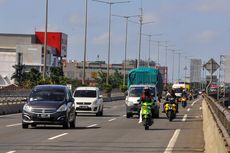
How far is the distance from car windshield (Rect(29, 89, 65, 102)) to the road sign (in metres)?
13.6

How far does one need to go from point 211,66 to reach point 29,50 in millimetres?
130813

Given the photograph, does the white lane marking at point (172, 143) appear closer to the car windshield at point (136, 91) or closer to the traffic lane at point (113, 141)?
the traffic lane at point (113, 141)

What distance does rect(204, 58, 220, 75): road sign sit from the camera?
39719mm

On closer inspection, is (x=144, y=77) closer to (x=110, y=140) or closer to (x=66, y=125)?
(x=66, y=125)

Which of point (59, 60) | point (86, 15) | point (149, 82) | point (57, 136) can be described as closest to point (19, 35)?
point (59, 60)

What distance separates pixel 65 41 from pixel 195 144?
17586 cm

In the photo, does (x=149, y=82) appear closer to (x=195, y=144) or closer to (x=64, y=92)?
(x=64, y=92)

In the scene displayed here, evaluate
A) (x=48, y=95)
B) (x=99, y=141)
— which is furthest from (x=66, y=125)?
(x=99, y=141)

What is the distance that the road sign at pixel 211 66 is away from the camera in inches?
1564

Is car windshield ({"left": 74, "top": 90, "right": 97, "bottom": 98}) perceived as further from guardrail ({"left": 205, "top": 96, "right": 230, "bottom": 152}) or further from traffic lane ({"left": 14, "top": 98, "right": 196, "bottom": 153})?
guardrail ({"left": 205, "top": 96, "right": 230, "bottom": 152})

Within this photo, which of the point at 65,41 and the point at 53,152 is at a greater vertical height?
the point at 65,41

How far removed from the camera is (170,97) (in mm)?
37688

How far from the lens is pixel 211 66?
39781mm

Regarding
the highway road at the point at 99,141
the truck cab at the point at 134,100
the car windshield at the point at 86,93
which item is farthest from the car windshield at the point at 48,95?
the car windshield at the point at 86,93
